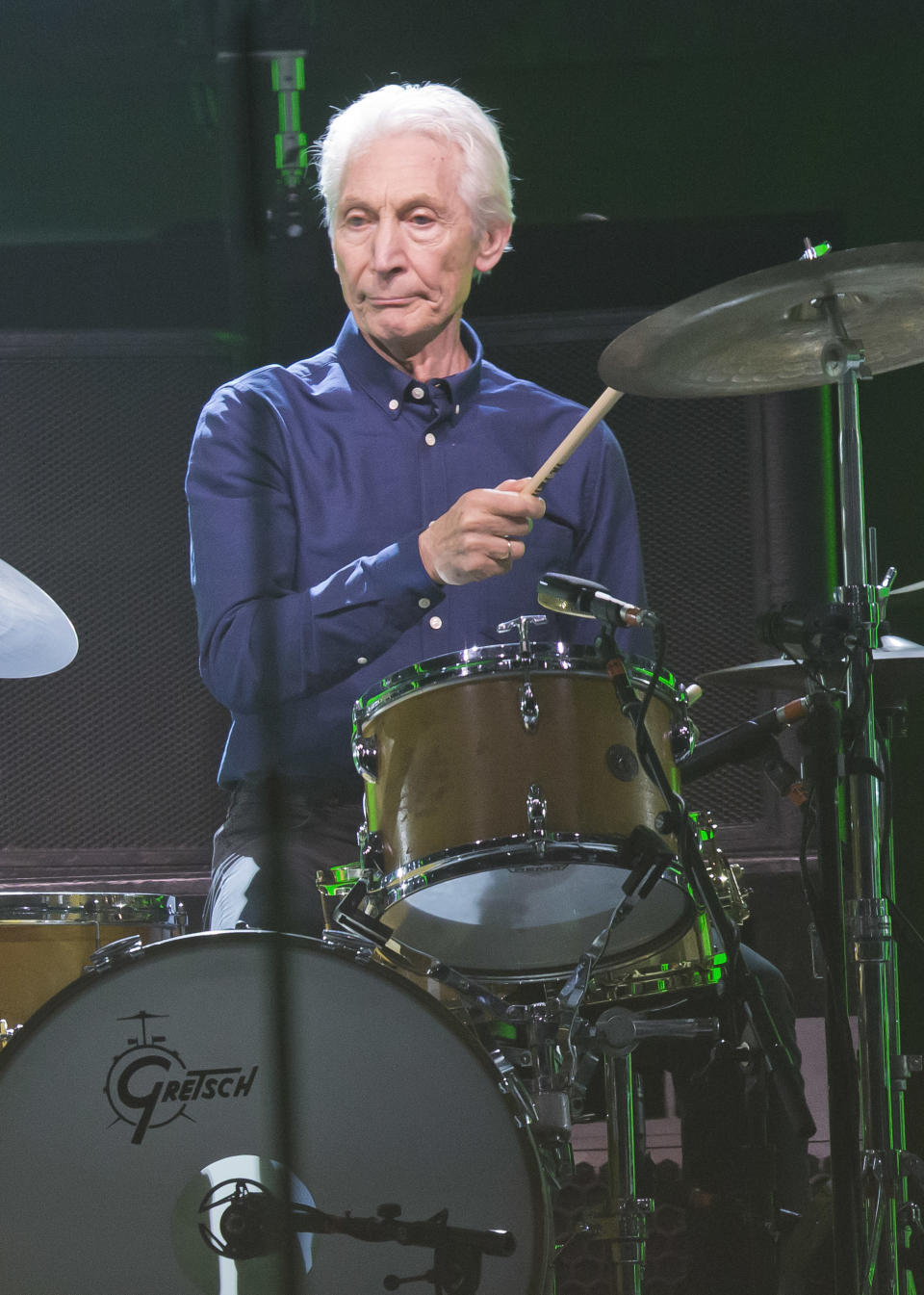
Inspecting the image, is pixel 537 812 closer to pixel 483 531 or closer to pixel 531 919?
pixel 531 919

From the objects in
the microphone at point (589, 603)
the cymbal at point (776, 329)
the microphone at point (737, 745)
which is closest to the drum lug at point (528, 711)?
the microphone at point (589, 603)

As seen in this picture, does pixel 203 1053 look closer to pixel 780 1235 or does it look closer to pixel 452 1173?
pixel 452 1173

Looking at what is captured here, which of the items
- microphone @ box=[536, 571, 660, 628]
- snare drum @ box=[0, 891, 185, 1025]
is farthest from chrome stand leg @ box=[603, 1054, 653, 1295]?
snare drum @ box=[0, 891, 185, 1025]

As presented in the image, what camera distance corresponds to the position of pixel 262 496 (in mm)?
1407

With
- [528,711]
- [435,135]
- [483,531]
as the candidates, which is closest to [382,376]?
[435,135]

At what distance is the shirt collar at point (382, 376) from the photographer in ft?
8.58

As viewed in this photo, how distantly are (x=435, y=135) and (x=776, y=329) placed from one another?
0.97 meters

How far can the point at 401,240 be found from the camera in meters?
2.66

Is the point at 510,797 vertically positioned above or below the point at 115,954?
above

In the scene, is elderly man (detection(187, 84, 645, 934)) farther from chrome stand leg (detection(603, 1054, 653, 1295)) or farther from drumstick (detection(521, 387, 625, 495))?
chrome stand leg (detection(603, 1054, 653, 1295))

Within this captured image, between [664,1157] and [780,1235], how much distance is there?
0.50 m

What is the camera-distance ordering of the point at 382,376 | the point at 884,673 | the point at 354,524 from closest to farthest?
the point at 884,673
the point at 354,524
the point at 382,376

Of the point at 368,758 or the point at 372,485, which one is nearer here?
the point at 368,758

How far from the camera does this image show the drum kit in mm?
1501
